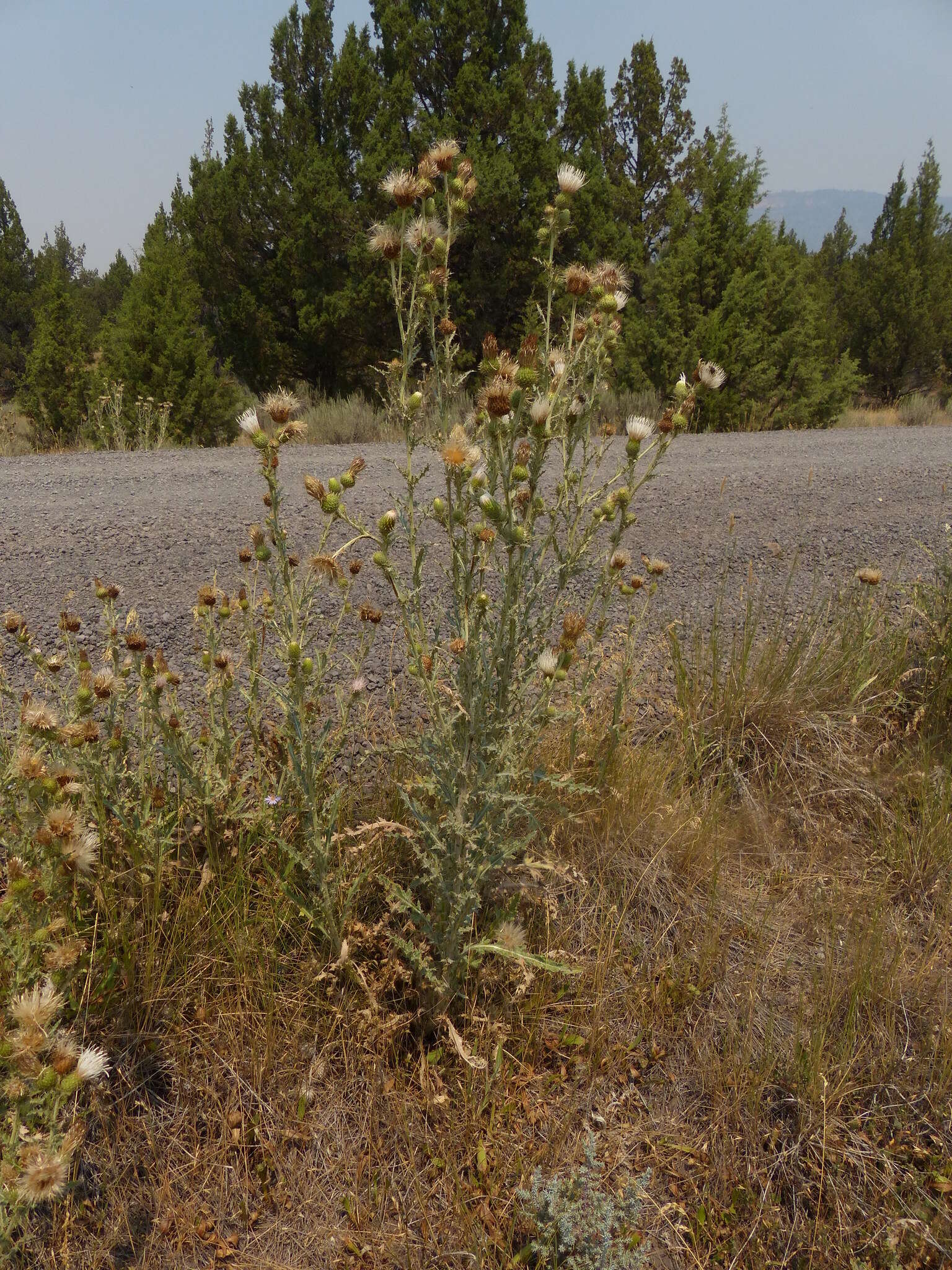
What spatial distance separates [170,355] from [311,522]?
6286 mm

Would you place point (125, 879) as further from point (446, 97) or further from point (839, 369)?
point (839, 369)

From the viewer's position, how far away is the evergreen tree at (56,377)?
10156 mm

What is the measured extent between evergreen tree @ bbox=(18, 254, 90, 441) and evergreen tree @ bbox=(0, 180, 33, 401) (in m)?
6.70

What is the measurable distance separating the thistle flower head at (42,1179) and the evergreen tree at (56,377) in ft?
34.1

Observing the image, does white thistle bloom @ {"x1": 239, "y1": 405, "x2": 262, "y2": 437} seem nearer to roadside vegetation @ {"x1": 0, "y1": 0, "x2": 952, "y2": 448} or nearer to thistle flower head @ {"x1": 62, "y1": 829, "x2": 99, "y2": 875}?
thistle flower head @ {"x1": 62, "y1": 829, "x2": 99, "y2": 875}

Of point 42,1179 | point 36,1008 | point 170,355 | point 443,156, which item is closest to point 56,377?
point 170,355

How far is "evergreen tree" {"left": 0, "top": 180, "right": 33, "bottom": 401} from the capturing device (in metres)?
16.5

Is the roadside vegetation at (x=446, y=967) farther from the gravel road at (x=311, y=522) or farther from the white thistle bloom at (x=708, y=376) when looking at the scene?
the gravel road at (x=311, y=522)

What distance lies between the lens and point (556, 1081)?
1626 mm

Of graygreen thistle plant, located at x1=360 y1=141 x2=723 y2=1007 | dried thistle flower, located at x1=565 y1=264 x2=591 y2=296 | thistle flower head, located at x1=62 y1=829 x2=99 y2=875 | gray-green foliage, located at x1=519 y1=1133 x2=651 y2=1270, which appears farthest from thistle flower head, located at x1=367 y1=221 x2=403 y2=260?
gray-green foliage, located at x1=519 y1=1133 x2=651 y2=1270

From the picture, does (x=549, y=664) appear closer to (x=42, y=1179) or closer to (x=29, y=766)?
(x=29, y=766)

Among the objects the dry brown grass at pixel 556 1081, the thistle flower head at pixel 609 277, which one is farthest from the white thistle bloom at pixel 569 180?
the dry brown grass at pixel 556 1081

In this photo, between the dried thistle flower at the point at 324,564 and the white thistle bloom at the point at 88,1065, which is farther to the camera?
the dried thistle flower at the point at 324,564

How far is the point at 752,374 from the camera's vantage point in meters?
10.3
